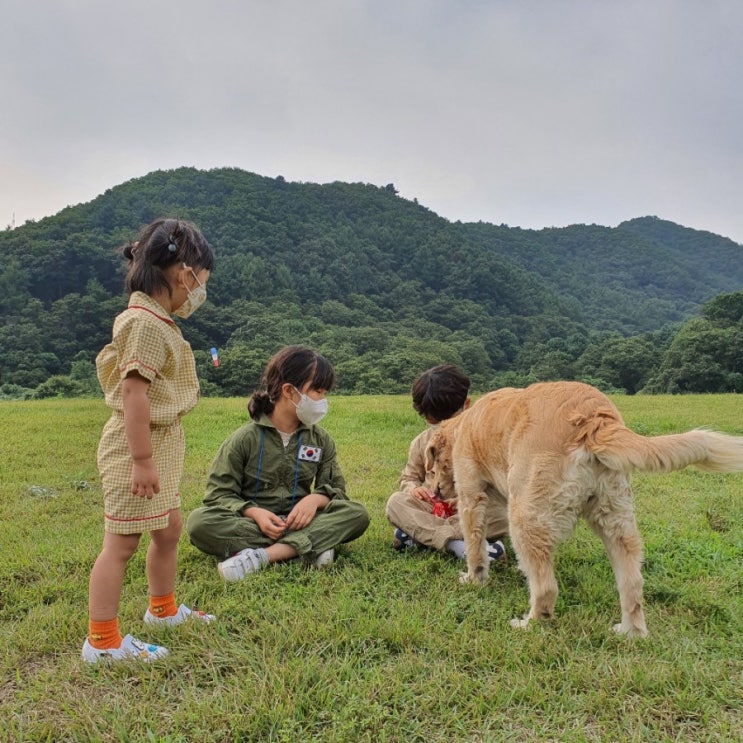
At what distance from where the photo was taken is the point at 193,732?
2.06m

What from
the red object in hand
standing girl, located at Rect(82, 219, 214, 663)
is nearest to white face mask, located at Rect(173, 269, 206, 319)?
standing girl, located at Rect(82, 219, 214, 663)

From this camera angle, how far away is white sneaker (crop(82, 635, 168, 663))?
8.34 ft

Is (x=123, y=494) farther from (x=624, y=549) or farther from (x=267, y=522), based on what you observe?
(x=624, y=549)

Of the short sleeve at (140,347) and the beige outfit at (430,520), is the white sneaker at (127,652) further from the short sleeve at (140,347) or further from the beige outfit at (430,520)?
the beige outfit at (430,520)

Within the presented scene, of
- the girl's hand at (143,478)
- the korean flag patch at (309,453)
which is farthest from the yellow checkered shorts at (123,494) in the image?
the korean flag patch at (309,453)

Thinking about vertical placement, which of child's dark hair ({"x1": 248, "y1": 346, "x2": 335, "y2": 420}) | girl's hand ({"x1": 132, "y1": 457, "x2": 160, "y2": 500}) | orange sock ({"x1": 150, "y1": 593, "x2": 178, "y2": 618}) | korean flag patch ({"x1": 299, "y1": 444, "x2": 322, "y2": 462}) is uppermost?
child's dark hair ({"x1": 248, "y1": 346, "x2": 335, "y2": 420})

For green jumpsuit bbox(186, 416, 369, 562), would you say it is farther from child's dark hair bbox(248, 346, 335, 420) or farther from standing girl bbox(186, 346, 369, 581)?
child's dark hair bbox(248, 346, 335, 420)

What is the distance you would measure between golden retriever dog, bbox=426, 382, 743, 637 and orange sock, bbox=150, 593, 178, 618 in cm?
192

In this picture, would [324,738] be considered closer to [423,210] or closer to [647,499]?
[647,499]

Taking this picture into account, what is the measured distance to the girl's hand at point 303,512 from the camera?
379 centimetres

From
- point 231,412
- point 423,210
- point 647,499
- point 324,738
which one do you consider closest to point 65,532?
point 324,738

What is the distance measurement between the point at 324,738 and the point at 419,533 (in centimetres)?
214

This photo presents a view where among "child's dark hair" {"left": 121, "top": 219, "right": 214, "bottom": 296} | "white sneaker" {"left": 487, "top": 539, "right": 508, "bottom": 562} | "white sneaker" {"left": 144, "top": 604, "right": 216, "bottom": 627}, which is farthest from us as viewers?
"white sneaker" {"left": 487, "top": 539, "right": 508, "bottom": 562}

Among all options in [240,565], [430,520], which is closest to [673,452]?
[430,520]
